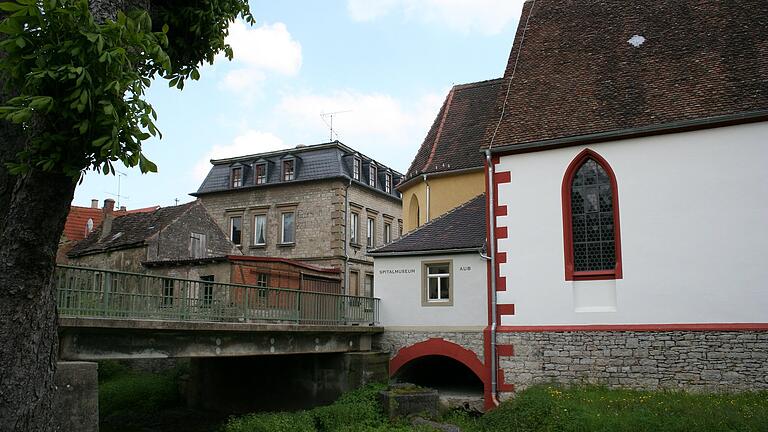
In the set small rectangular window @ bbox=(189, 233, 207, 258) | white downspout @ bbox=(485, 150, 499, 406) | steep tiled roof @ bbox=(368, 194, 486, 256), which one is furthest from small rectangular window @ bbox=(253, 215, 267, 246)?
white downspout @ bbox=(485, 150, 499, 406)

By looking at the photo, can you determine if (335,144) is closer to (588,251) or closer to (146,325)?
(588,251)

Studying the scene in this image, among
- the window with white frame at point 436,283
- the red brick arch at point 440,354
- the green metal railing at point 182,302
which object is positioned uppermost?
the window with white frame at point 436,283

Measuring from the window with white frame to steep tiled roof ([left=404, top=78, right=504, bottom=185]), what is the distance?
4054mm

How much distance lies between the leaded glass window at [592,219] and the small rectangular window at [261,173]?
20.7m

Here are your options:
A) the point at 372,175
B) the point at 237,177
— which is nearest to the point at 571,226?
the point at 372,175

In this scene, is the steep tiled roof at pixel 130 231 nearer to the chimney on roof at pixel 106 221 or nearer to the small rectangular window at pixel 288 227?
the chimney on roof at pixel 106 221

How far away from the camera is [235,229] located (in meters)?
33.9

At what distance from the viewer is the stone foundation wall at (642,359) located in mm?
13570

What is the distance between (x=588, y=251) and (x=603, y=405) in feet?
12.1

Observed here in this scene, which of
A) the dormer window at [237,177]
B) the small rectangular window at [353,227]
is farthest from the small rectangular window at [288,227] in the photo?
the dormer window at [237,177]

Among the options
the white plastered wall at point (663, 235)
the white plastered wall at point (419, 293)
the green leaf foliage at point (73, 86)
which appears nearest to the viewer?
the green leaf foliage at point (73, 86)

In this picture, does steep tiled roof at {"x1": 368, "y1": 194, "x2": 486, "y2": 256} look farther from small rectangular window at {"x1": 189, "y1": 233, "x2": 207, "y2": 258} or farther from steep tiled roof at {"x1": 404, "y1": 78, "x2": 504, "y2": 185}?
small rectangular window at {"x1": 189, "y1": 233, "x2": 207, "y2": 258}

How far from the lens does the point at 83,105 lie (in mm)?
4145

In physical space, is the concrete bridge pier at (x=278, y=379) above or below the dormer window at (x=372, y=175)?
below
